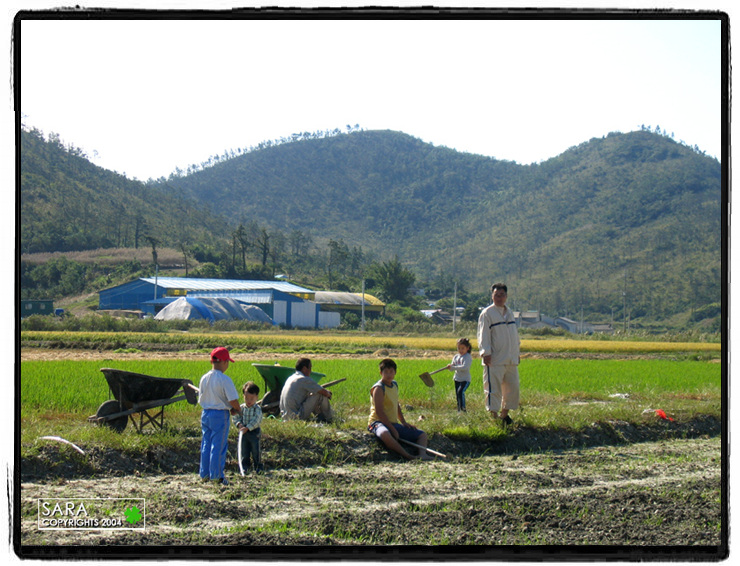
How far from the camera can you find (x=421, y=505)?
6098mm

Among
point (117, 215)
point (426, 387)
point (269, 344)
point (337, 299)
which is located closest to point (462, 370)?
point (426, 387)

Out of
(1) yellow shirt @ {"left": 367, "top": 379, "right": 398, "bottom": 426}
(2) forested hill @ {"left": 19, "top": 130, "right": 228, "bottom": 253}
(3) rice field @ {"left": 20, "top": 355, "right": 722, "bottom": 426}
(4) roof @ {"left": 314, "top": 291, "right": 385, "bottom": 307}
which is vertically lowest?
(3) rice field @ {"left": 20, "top": 355, "right": 722, "bottom": 426}

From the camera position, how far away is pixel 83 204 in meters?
64.6

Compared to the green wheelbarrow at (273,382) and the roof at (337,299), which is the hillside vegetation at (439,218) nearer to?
the roof at (337,299)

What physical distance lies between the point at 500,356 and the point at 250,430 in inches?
136

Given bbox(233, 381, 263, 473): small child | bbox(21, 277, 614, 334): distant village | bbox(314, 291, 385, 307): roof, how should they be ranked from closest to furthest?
1. bbox(233, 381, 263, 473): small child
2. bbox(21, 277, 614, 334): distant village
3. bbox(314, 291, 385, 307): roof

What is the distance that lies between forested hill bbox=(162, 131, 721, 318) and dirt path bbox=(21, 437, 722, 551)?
36.6 metres

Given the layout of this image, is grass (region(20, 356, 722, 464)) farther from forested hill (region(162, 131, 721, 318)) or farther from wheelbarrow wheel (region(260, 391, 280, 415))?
forested hill (region(162, 131, 721, 318))

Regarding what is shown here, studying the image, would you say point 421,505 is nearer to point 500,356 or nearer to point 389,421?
point 389,421

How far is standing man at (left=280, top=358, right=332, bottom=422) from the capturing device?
888cm

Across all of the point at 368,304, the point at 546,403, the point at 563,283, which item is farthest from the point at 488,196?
the point at 546,403

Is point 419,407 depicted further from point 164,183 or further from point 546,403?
point 164,183

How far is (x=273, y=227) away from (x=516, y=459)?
132m

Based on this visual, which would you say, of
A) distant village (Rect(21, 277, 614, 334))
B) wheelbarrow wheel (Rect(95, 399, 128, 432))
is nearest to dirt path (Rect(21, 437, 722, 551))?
wheelbarrow wheel (Rect(95, 399, 128, 432))
